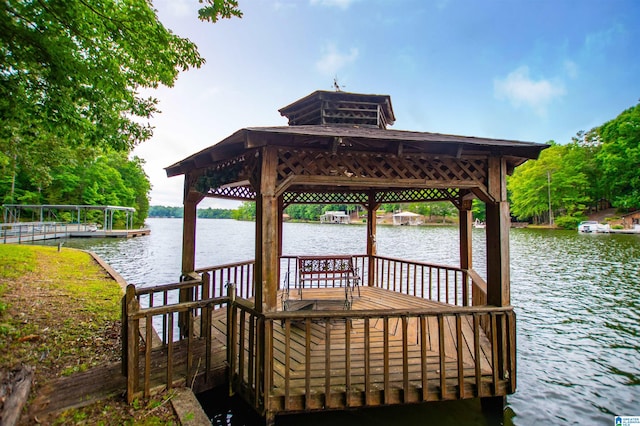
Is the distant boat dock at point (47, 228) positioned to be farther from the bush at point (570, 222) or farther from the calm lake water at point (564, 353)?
the bush at point (570, 222)

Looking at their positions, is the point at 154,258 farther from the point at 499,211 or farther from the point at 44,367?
the point at 499,211

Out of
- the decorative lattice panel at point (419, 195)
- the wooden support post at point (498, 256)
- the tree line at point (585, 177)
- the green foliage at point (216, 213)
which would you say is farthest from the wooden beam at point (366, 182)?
the green foliage at point (216, 213)

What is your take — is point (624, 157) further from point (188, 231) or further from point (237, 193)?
point (188, 231)

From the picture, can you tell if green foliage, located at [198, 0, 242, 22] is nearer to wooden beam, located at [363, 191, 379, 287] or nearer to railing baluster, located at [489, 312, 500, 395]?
wooden beam, located at [363, 191, 379, 287]

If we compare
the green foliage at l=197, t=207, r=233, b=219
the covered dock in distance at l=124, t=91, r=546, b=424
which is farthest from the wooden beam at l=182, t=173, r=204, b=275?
the green foliage at l=197, t=207, r=233, b=219

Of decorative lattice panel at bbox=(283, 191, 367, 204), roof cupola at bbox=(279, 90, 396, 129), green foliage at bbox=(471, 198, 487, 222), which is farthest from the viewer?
green foliage at bbox=(471, 198, 487, 222)

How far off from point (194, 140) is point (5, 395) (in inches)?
2747

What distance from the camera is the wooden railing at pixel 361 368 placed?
2.76 meters

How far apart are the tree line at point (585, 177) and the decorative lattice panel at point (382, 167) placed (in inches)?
1545

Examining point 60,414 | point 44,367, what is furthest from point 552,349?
point 44,367

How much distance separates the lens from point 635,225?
27.9m

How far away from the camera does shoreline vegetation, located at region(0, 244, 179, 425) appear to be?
7.77 ft

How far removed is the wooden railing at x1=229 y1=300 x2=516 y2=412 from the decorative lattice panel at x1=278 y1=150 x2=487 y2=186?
1485mm

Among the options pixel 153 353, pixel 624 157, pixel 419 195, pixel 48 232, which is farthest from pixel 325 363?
pixel 624 157
